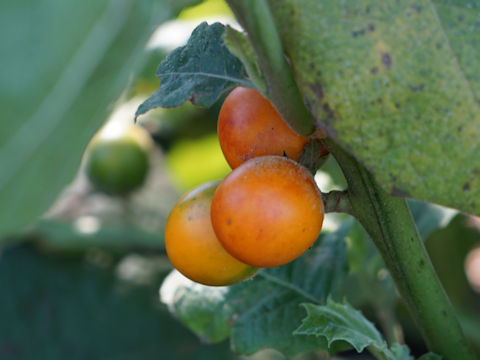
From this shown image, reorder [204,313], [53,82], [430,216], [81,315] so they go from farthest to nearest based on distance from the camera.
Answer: [81,315] < [430,216] < [204,313] < [53,82]

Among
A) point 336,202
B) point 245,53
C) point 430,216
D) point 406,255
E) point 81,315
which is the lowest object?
point 81,315

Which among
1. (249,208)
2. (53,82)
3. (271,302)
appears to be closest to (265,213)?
(249,208)

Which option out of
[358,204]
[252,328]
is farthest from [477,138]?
[252,328]

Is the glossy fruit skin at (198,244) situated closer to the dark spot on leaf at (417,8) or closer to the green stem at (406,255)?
the green stem at (406,255)

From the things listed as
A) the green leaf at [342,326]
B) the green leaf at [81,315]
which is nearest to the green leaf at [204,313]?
the green leaf at [342,326]

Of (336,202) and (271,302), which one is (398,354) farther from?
(271,302)

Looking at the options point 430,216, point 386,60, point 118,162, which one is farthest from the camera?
point 118,162

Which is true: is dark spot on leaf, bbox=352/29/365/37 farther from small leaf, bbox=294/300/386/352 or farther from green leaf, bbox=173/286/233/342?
green leaf, bbox=173/286/233/342
